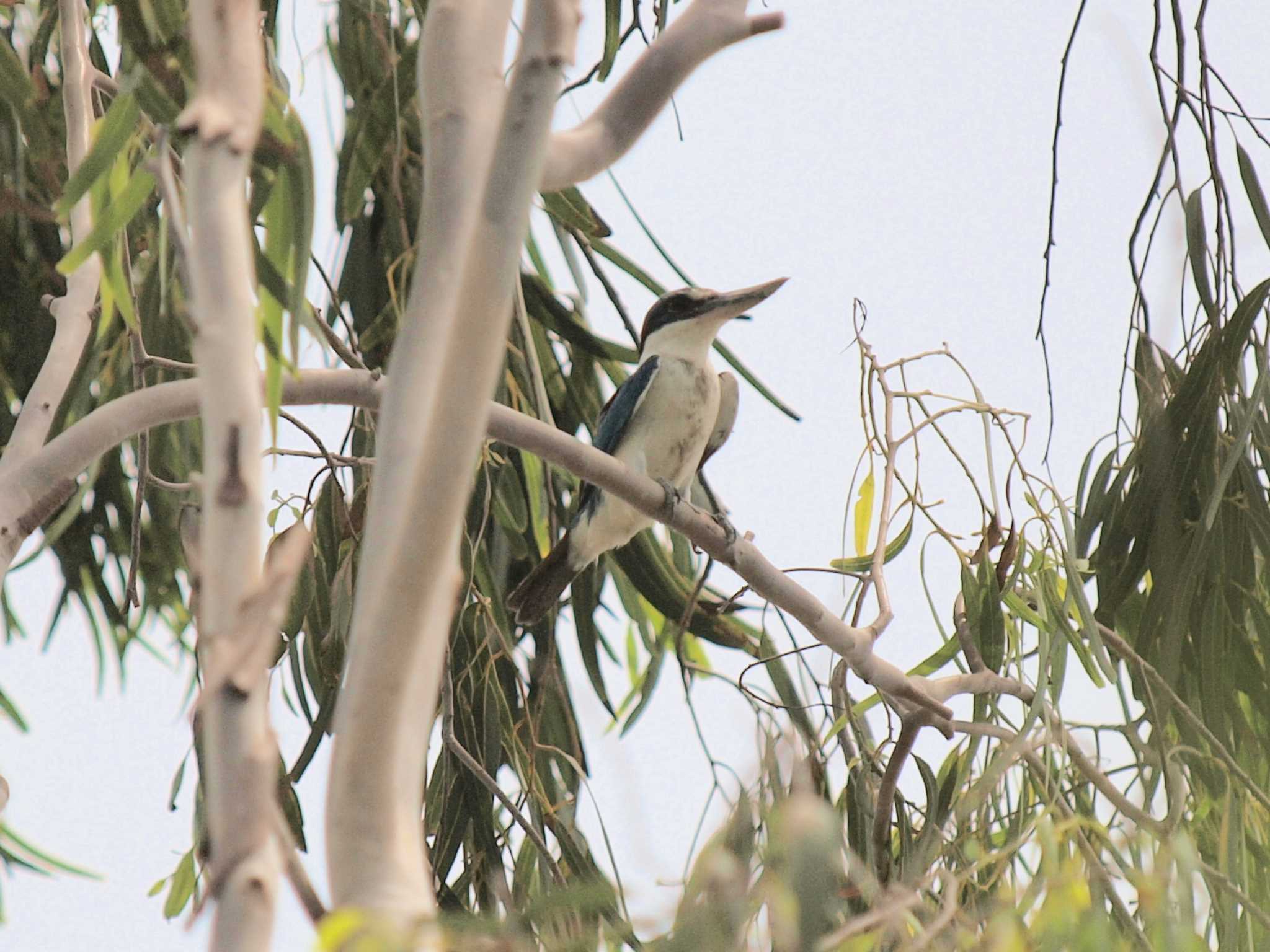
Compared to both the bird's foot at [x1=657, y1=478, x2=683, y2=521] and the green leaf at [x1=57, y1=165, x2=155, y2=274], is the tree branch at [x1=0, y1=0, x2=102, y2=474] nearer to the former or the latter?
the green leaf at [x1=57, y1=165, x2=155, y2=274]

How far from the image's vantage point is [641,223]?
1986 millimetres

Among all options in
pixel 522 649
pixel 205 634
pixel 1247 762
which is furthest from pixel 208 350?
pixel 522 649

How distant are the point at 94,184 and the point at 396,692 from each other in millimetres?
608

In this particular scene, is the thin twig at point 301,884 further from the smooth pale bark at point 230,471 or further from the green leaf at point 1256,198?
the green leaf at point 1256,198

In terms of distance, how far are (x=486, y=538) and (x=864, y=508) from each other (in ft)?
2.40

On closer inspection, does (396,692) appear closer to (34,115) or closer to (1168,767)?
(1168,767)

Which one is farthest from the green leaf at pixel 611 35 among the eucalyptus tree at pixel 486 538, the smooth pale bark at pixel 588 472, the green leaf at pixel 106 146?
the green leaf at pixel 106 146

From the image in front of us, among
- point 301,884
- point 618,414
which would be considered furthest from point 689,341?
point 301,884

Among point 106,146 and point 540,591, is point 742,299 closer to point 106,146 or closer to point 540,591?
point 540,591

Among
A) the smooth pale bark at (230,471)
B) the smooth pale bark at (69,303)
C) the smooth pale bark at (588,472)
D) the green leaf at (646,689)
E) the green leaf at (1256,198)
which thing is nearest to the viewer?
the smooth pale bark at (230,471)

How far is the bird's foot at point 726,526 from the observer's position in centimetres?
180

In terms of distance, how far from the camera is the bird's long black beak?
106 inches

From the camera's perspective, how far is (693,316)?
2.83 metres

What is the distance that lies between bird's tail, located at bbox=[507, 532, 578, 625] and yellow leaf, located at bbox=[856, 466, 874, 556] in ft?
1.73
